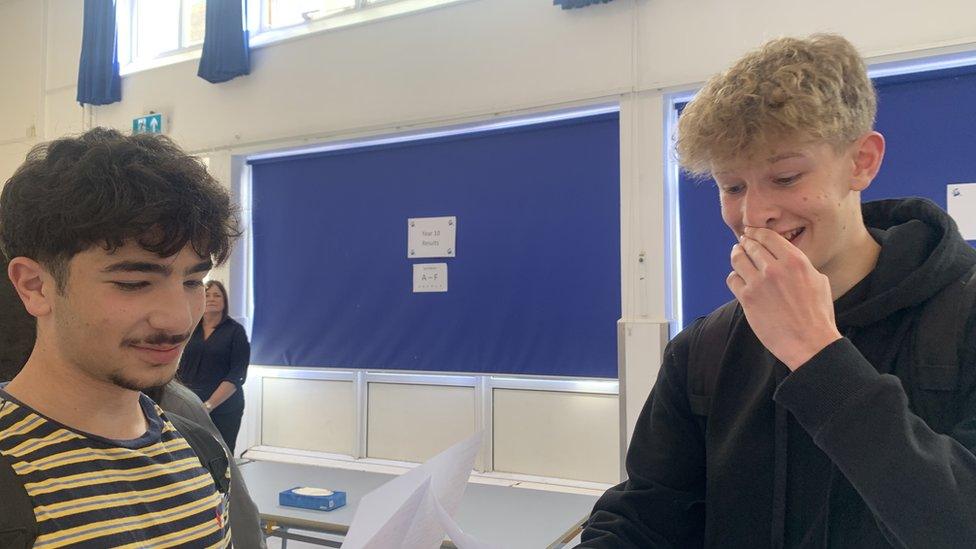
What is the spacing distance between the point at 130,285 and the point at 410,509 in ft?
1.60

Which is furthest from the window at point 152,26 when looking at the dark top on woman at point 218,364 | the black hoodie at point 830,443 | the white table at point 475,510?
the black hoodie at point 830,443

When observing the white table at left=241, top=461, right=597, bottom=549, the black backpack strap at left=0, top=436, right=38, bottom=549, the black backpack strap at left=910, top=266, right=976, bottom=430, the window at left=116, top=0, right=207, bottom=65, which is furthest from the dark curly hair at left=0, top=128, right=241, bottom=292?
the window at left=116, top=0, right=207, bottom=65

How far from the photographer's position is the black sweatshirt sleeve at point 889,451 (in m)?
0.72

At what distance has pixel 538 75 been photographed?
4.05 meters

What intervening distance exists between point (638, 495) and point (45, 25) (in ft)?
22.1

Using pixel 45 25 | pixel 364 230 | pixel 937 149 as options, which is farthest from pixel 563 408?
pixel 45 25

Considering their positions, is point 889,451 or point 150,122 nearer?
point 889,451

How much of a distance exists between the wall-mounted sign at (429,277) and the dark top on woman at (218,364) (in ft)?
3.74

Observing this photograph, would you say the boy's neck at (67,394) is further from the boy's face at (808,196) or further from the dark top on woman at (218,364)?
the dark top on woman at (218,364)

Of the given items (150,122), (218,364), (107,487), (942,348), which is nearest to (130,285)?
(107,487)

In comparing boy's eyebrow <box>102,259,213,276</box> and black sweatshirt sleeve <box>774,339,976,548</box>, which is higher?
boy's eyebrow <box>102,259,213,276</box>

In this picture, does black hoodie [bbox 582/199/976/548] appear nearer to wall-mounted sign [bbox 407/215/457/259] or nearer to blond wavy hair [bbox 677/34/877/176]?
blond wavy hair [bbox 677/34/877/176]

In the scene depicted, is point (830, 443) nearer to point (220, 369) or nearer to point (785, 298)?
point (785, 298)

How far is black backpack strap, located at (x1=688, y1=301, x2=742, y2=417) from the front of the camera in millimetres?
1079
